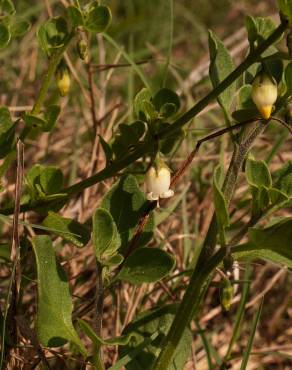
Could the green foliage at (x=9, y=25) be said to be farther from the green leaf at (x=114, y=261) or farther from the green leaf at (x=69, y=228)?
the green leaf at (x=114, y=261)

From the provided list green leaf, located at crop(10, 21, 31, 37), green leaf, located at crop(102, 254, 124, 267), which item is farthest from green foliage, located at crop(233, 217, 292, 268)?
green leaf, located at crop(10, 21, 31, 37)

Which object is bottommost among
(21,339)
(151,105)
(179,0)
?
(21,339)

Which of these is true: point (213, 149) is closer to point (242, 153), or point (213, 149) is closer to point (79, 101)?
point (79, 101)

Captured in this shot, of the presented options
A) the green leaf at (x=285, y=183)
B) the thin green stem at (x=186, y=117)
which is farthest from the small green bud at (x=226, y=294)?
the thin green stem at (x=186, y=117)

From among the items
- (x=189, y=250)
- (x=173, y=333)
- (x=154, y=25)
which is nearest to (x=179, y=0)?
(x=154, y=25)

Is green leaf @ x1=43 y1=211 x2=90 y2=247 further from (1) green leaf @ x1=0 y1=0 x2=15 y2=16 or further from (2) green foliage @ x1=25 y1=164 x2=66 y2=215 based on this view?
(1) green leaf @ x1=0 y1=0 x2=15 y2=16

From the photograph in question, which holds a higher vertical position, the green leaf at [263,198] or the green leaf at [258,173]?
the green leaf at [258,173]

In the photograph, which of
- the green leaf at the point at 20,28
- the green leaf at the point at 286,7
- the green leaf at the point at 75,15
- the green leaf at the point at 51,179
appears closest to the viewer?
the green leaf at the point at 286,7
